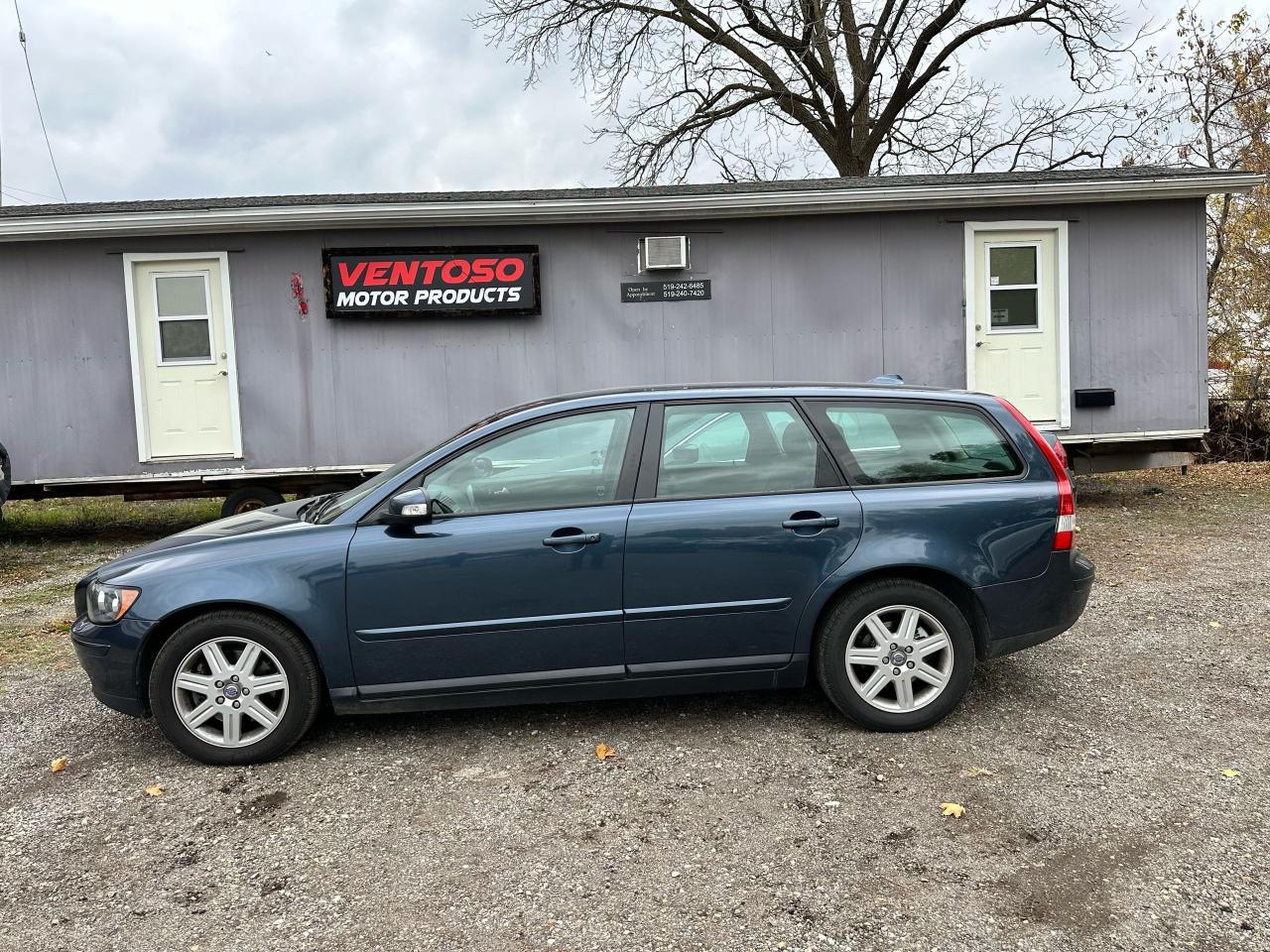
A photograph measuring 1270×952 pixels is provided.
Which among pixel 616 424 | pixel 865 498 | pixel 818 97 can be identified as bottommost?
pixel 865 498

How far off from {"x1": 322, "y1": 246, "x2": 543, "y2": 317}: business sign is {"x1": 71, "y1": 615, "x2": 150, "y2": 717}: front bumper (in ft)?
18.2

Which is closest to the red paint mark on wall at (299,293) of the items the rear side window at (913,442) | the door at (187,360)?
the door at (187,360)

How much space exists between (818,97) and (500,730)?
65.9 feet

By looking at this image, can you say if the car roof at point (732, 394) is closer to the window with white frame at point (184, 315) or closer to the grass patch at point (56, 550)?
the grass patch at point (56, 550)

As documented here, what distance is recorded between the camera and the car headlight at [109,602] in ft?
11.6

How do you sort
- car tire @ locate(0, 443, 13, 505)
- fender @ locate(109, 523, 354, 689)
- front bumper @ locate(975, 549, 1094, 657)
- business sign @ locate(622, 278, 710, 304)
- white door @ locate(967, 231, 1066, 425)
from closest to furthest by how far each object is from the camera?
fender @ locate(109, 523, 354, 689)
front bumper @ locate(975, 549, 1094, 657)
car tire @ locate(0, 443, 13, 505)
business sign @ locate(622, 278, 710, 304)
white door @ locate(967, 231, 1066, 425)

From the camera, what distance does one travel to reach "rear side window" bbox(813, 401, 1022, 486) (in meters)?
3.87

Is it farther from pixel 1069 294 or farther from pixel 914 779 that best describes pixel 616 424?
pixel 1069 294

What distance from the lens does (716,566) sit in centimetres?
367

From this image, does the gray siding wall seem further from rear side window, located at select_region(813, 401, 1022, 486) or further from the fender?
the fender

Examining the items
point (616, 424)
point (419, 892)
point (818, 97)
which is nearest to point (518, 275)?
point (616, 424)

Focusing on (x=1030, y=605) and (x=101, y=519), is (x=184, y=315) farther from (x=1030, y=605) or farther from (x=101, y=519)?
(x=1030, y=605)

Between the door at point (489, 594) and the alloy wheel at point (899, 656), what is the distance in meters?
0.98

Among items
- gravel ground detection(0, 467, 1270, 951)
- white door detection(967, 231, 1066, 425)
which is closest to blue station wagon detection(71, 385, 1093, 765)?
gravel ground detection(0, 467, 1270, 951)
